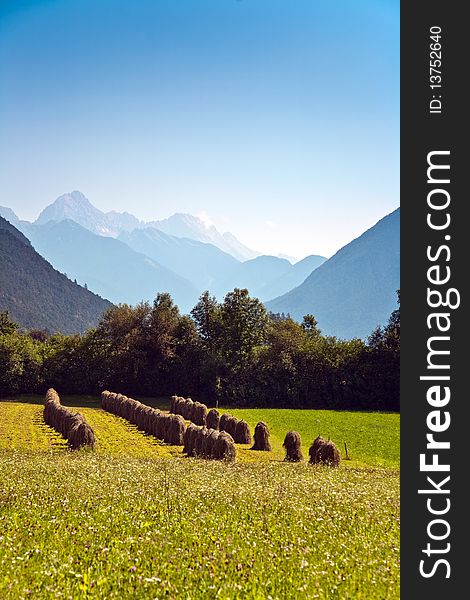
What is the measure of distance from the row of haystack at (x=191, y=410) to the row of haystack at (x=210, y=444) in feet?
44.3

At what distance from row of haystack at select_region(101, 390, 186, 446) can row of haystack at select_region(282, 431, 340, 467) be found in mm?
9122

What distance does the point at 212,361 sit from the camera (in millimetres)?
69500

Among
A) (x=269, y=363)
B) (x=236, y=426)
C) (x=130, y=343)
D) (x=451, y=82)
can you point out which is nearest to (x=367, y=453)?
(x=236, y=426)

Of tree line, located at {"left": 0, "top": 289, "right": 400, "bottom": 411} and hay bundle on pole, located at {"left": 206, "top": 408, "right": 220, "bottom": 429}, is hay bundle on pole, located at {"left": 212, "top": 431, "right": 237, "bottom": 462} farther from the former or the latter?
tree line, located at {"left": 0, "top": 289, "right": 400, "bottom": 411}

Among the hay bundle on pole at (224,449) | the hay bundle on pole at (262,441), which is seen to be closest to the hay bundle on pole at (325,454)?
the hay bundle on pole at (224,449)

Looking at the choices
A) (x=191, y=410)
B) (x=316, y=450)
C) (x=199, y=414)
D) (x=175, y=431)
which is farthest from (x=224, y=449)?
(x=191, y=410)

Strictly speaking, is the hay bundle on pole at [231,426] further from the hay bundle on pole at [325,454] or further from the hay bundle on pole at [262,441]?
the hay bundle on pole at [325,454]

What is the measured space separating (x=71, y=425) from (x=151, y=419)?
744 cm

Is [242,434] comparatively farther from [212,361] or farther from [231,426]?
[212,361]

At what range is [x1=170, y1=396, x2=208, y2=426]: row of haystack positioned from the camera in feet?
153

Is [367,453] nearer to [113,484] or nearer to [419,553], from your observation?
[113,484]

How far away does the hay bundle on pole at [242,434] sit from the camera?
129 ft

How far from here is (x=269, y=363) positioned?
69125mm

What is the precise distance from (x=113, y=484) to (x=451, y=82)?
13738 millimetres
